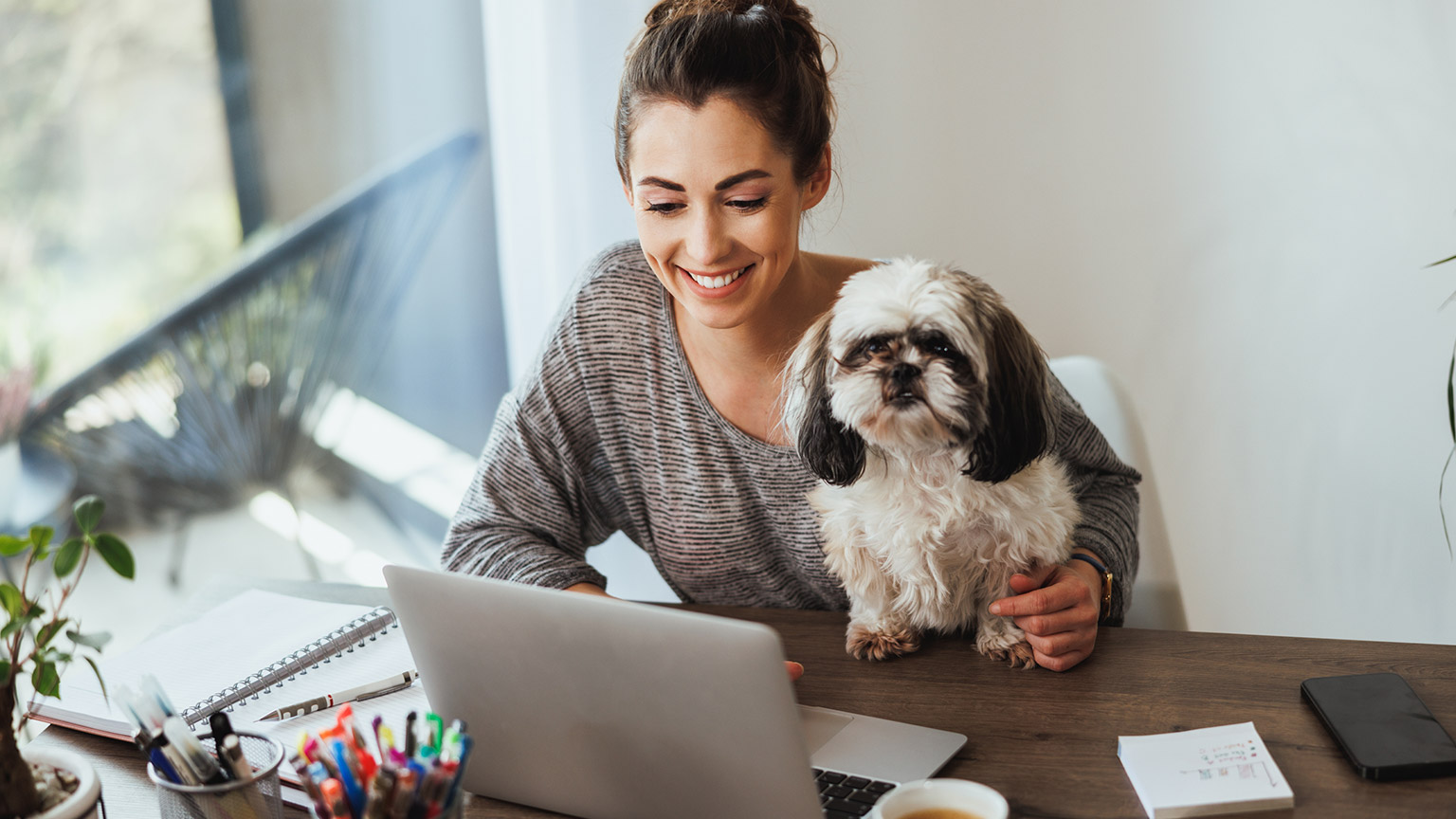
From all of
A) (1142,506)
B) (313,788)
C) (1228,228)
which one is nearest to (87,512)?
(313,788)

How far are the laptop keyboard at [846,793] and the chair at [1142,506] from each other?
0.77m

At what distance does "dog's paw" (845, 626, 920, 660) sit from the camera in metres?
1.23

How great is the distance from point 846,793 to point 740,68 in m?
0.88

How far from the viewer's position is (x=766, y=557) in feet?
5.24

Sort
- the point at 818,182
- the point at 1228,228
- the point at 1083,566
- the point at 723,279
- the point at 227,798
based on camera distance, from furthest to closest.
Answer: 1. the point at 1228,228
2. the point at 818,182
3. the point at 723,279
4. the point at 1083,566
5. the point at 227,798

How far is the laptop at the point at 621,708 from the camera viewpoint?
81 cm

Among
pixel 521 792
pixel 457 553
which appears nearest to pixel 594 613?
pixel 521 792

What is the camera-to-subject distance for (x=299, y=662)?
4.07 feet

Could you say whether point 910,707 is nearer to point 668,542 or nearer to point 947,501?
point 947,501

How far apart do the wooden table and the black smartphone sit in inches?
0.5

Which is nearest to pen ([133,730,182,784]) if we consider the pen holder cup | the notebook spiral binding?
the pen holder cup

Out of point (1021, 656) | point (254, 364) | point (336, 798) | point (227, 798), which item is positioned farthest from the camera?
point (254, 364)

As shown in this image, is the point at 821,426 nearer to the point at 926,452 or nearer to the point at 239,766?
the point at 926,452

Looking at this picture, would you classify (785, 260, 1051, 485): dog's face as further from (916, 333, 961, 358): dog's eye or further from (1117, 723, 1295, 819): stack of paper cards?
(1117, 723, 1295, 819): stack of paper cards
